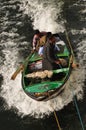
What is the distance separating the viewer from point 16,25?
1555 centimetres

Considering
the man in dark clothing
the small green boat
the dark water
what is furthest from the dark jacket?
the dark water

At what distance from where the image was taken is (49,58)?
1101 cm

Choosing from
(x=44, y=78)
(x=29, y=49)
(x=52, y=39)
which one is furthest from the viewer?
(x=29, y=49)

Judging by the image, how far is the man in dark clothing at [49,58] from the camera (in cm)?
1098

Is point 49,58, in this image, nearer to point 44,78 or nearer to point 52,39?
point 44,78

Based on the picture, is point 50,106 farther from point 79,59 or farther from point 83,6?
point 83,6

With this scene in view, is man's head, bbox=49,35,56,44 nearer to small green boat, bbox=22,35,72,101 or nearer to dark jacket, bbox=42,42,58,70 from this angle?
dark jacket, bbox=42,42,58,70

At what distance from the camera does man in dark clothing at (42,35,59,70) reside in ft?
36.0

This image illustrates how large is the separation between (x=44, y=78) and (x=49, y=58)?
73cm

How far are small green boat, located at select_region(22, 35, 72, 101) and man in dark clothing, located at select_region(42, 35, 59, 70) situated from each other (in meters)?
0.19

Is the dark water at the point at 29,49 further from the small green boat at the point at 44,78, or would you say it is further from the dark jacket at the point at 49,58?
the dark jacket at the point at 49,58

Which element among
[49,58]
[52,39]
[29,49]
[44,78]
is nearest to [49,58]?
[49,58]

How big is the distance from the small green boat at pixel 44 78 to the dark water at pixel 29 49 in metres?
0.81

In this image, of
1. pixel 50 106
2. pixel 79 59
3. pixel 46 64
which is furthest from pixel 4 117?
pixel 79 59
